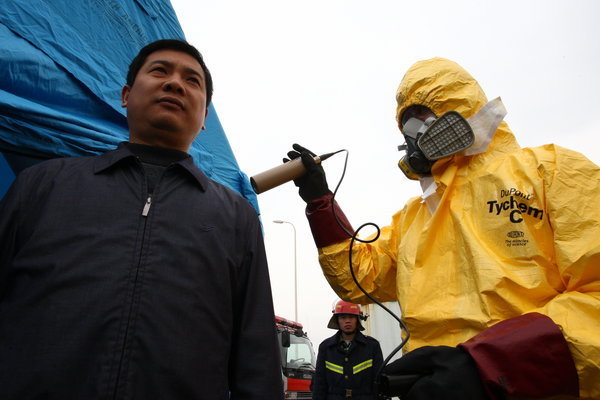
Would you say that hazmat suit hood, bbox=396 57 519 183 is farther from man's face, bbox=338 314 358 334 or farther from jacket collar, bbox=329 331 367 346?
man's face, bbox=338 314 358 334

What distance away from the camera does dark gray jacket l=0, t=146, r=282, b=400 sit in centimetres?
91

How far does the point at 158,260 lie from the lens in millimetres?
1087

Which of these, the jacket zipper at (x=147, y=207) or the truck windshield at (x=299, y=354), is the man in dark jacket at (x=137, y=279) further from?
the truck windshield at (x=299, y=354)

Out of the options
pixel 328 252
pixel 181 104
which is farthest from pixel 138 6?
pixel 328 252

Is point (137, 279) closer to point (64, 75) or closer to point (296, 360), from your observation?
point (64, 75)

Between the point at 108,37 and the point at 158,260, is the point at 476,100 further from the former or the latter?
the point at 108,37

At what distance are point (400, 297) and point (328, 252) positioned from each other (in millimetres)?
490

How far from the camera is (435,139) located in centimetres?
192

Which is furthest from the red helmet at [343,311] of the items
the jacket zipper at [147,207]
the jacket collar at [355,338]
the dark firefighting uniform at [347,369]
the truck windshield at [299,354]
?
the jacket zipper at [147,207]

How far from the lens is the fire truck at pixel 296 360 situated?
841 cm

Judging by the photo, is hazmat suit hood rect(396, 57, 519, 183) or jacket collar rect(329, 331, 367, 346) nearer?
hazmat suit hood rect(396, 57, 519, 183)

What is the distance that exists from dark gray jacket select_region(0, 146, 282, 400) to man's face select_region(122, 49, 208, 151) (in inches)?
7.5

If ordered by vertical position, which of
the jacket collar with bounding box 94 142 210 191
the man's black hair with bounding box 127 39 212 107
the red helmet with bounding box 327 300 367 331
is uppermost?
the man's black hair with bounding box 127 39 212 107

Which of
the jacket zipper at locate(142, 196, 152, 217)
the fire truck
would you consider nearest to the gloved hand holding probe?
the jacket zipper at locate(142, 196, 152, 217)
